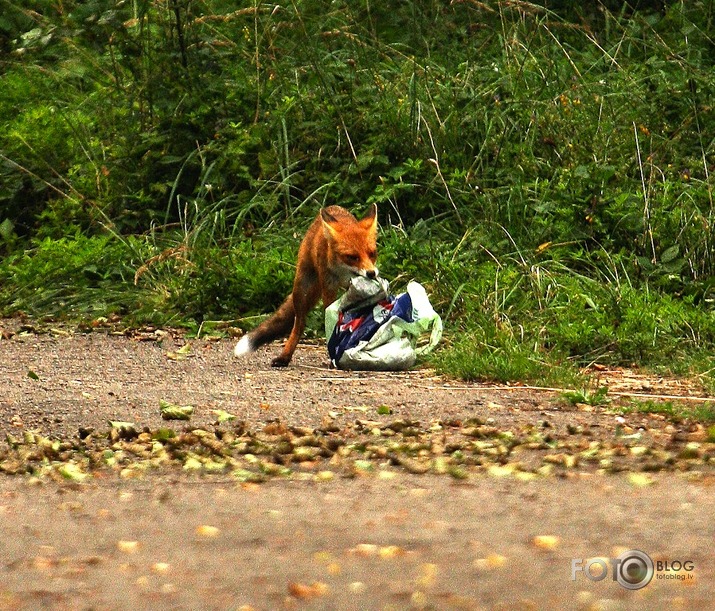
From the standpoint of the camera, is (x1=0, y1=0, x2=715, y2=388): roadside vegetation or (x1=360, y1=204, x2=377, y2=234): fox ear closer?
(x1=360, y1=204, x2=377, y2=234): fox ear

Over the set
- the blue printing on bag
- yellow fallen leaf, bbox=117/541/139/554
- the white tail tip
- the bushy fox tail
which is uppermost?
yellow fallen leaf, bbox=117/541/139/554

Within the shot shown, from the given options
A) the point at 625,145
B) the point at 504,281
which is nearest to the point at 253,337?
the point at 504,281

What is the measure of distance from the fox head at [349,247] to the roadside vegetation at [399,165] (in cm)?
72

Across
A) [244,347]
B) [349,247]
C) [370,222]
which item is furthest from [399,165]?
[349,247]

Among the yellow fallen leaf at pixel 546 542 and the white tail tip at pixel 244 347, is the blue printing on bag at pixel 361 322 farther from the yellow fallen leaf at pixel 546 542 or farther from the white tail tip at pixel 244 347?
the yellow fallen leaf at pixel 546 542

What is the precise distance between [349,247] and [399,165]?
299cm

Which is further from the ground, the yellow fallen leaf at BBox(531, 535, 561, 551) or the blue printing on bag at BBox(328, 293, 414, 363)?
the yellow fallen leaf at BBox(531, 535, 561, 551)

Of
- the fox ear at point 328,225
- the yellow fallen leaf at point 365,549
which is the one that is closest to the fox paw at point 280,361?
the fox ear at point 328,225

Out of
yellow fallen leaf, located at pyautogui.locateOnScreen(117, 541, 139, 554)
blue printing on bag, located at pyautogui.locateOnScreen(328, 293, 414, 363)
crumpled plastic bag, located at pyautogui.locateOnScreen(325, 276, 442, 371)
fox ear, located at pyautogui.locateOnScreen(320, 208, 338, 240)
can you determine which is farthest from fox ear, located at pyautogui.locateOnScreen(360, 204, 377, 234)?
yellow fallen leaf, located at pyautogui.locateOnScreen(117, 541, 139, 554)

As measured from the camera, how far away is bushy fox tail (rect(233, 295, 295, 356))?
853 cm

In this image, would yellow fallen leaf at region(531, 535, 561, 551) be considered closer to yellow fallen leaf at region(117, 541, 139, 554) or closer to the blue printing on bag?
yellow fallen leaf at region(117, 541, 139, 554)

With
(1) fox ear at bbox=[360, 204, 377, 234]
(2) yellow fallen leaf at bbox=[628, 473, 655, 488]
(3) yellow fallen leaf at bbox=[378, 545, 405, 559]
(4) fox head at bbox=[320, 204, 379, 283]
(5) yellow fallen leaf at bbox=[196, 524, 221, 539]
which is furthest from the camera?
(1) fox ear at bbox=[360, 204, 377, 234]

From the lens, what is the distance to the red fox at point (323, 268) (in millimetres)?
7973

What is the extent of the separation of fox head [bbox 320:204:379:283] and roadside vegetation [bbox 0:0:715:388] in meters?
0.72
